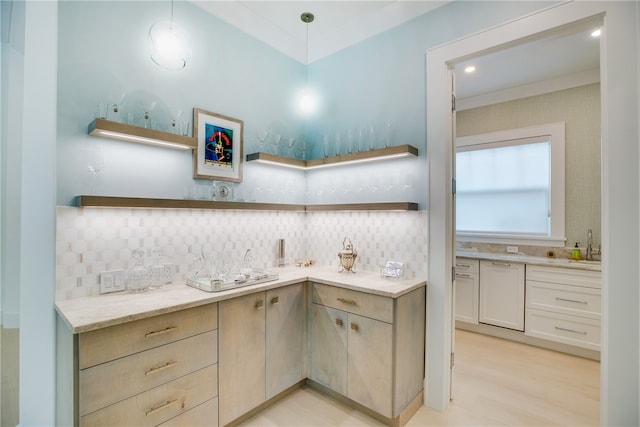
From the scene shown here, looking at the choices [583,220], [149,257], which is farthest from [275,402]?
[583,220]

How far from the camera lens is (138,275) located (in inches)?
78.4

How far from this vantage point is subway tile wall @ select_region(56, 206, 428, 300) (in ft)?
6.08

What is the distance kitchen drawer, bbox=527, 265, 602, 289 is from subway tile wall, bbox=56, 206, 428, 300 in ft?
6.02

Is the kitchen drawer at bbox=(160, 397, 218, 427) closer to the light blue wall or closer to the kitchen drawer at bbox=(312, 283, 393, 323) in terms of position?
the kitchen drawer at bbox=(312, 283, 393, 323)

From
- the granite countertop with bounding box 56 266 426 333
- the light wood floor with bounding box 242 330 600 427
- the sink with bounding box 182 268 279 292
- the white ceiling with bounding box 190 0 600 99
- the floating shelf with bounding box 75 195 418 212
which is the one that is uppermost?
the white ceiling with bounding box 190 0 600 99

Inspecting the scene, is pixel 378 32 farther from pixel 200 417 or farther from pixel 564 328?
pixel 564 328

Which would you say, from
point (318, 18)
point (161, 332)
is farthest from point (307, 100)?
point (161, 332)

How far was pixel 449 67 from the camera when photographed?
2.34 meters

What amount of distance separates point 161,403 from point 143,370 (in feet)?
0.73

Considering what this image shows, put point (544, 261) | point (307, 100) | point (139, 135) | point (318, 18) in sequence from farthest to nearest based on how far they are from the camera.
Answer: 1. point (544, 261)
2. point (307, 100)
3. point (318, 18)
4. point (139, 135)

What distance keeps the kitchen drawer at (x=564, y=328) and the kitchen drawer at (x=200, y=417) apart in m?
3.27

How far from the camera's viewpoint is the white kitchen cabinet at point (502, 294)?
3482 mm

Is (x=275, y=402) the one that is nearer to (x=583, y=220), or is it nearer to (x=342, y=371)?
(x=342, y=371)

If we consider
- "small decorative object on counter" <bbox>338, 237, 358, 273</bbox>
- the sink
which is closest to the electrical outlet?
the sink
